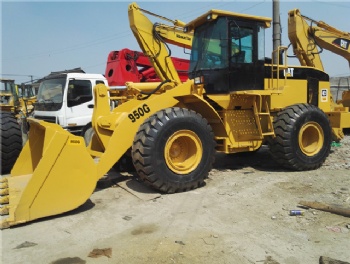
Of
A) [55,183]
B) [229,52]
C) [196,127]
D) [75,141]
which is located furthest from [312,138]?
[55,183]

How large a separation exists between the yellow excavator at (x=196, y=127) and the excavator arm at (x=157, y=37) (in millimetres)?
2789

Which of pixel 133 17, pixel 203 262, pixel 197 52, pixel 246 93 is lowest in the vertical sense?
pixel 203 262

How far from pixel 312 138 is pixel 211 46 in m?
2.72

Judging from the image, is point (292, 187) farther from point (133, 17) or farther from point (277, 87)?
point (133, 17)

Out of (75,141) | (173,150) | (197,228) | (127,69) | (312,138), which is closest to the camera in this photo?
(197,228)

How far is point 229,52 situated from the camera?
556 centimetres

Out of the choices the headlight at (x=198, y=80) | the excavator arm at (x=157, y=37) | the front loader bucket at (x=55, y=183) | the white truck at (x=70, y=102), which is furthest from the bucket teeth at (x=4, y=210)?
the excavator arm at (x=157, y=37)

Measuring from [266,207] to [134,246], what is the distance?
1.87 metres

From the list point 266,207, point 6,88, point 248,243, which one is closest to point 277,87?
point 266,207

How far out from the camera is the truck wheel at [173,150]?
4.57 metres

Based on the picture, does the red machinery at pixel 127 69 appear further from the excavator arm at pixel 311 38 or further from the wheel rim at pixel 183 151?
the wheel rim at pixel 183 151

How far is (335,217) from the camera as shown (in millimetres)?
3758

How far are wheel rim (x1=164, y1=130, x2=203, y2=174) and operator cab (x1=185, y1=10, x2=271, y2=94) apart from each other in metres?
1.15

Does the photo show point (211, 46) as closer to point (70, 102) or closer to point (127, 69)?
point (70, 102)
